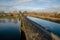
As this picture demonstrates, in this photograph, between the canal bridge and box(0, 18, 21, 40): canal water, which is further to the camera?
box(0, 18, 21, 40): canal water

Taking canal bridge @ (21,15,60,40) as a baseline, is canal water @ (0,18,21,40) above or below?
below

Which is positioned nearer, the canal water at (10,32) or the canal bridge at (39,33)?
the canal bridge at (39,33)

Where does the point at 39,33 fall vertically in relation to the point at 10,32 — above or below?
above

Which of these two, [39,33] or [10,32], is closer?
[39,33]

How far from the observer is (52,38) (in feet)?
7.04

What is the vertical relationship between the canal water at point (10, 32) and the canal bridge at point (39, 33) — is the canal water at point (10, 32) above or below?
below

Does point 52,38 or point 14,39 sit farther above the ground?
point 52,38

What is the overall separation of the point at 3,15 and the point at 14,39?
1885 centimetres

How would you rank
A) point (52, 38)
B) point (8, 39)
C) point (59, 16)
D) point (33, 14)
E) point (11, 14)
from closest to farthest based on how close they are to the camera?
point (52, 38), point (8, 39), point (59, 16), point (11, 14), point (33, 14)

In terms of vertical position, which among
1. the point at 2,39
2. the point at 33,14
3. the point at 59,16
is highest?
the point at 2,39

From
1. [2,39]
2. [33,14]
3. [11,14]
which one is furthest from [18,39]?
[33,14]

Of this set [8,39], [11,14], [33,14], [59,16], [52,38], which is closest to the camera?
[52,38]

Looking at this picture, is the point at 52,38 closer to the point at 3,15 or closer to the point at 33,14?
the point at 3,15

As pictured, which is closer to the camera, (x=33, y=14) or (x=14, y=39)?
(x=14, y=39)
